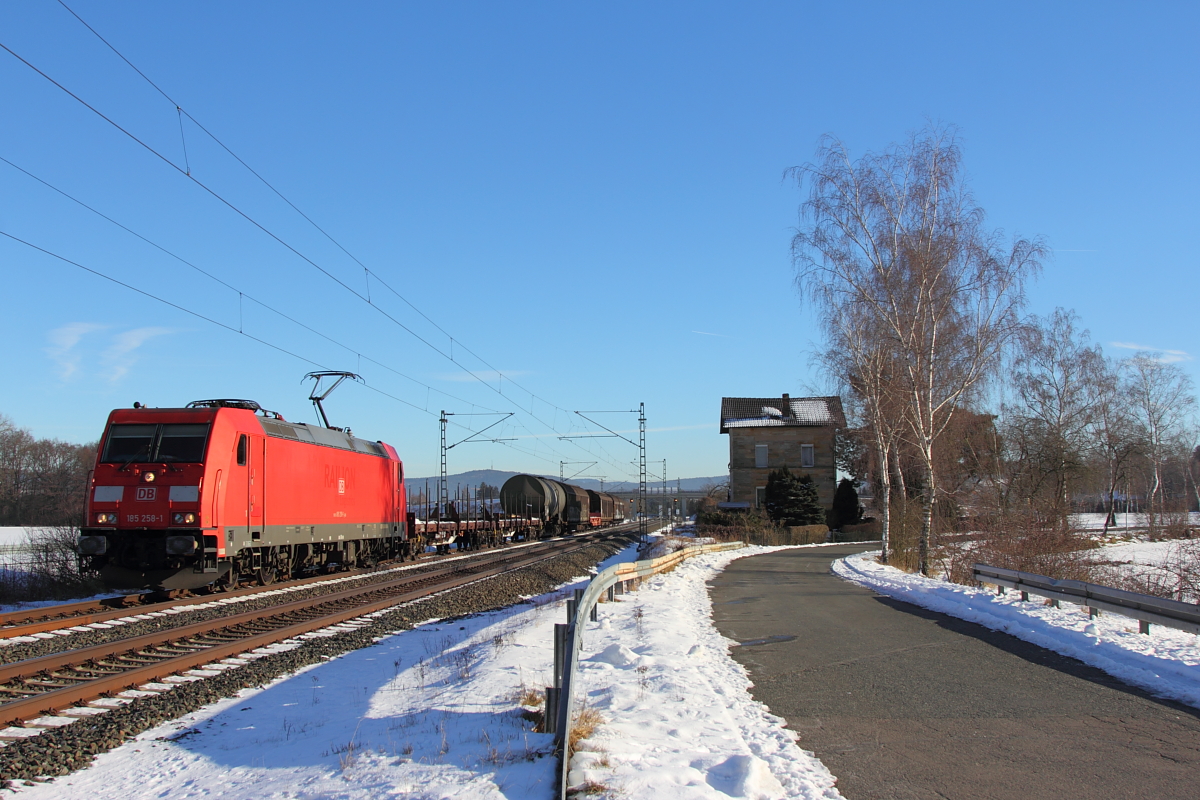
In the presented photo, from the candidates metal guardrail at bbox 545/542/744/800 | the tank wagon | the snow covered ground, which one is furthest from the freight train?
the tank wagon

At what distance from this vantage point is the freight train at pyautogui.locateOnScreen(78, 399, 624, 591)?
46.8 ft

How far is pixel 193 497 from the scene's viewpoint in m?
14.2

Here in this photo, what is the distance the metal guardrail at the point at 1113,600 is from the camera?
30.0 feet

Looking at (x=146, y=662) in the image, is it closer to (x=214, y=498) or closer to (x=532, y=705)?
(x=532, y=705)

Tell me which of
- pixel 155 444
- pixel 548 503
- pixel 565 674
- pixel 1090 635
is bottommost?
pixel 1090 635

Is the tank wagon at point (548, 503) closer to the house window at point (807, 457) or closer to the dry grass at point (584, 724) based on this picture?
the house window at point (807, 457)

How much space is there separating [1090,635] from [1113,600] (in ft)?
3.92

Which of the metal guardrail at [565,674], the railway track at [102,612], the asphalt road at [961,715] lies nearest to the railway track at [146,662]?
the railway track at [102,612]

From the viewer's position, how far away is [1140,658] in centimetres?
852

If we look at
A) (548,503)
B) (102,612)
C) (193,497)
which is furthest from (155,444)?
(548,503)

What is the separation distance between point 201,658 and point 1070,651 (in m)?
9.90

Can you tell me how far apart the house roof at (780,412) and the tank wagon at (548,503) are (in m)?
12.0

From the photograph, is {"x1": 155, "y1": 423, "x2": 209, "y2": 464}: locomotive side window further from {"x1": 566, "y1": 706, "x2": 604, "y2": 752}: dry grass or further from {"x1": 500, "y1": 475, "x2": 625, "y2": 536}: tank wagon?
{"x1": 500, "y1": 475, "x2": 625, "y2": 536}: tank wagon

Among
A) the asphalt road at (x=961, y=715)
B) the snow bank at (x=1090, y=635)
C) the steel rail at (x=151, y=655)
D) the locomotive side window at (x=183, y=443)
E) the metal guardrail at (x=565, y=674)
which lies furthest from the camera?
the locomotive side window at (x=183, y=443)
